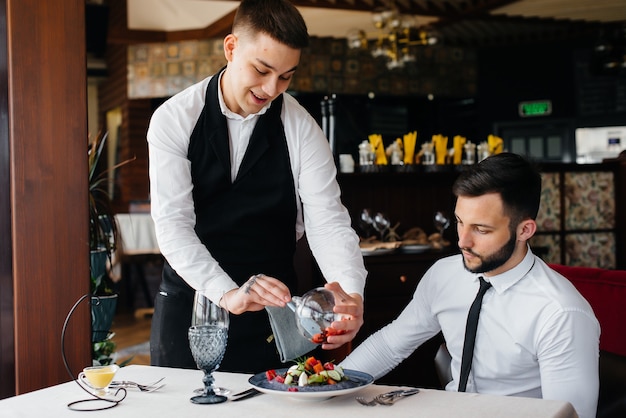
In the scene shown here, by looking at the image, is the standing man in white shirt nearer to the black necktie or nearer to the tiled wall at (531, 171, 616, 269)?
the black necktie

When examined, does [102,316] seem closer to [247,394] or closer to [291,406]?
[247,394]

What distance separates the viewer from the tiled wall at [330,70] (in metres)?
9.43

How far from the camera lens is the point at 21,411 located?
153cm

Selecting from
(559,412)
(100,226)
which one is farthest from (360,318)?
(100,226)

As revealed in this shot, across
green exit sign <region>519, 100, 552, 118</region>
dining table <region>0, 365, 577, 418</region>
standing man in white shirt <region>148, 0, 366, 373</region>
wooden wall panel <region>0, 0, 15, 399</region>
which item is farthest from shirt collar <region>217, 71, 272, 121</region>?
green exit sign <region>519, 100, 552, 118</region>

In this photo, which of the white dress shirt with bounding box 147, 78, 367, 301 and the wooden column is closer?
the white dress shirt with bounding box 147, 78, 367, 301

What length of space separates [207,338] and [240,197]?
645 mm

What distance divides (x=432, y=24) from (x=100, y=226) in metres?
7.14

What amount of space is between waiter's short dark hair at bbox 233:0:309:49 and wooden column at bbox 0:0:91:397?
730mm

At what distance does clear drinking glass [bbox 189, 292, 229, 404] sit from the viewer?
1.61 m

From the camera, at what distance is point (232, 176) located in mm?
2195

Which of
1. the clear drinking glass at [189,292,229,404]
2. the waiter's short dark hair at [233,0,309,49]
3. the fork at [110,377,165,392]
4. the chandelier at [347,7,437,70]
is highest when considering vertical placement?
the chandelier at [347,7,437,70]

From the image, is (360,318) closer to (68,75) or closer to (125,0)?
(68,75)


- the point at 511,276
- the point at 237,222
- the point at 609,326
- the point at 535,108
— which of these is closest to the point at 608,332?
the point at 609,326
